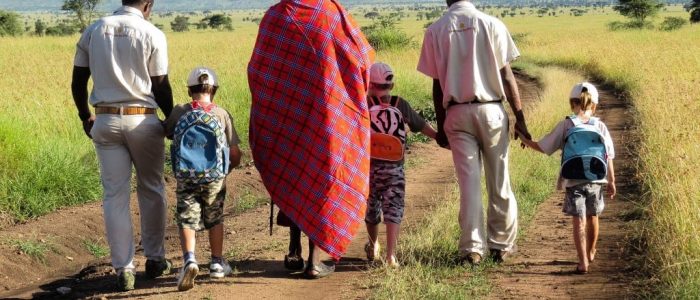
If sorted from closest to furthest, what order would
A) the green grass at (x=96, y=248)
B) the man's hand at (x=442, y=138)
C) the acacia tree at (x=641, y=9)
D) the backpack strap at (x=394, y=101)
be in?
the backpack strap at (x=394, y=101), the man's hand at (x=442, y=138), the green grass at (x=96, y=248), the acacia tree at (x=641, y=9)

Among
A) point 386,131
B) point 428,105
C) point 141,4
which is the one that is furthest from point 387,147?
point 428,105

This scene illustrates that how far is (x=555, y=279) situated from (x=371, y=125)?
59.3 inches

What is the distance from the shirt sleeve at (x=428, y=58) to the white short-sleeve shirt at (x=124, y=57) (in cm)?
165

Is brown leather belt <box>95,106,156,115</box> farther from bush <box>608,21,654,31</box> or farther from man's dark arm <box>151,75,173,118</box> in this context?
bush <box>608,21,654,31</box>

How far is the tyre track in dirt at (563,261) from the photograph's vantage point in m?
5.82

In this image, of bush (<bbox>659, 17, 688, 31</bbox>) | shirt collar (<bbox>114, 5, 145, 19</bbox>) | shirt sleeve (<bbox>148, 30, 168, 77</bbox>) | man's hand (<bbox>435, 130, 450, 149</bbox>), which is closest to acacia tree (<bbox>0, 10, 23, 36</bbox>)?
bush (<bbox>659, 17, 688, 31</bbox>)

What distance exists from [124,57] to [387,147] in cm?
171

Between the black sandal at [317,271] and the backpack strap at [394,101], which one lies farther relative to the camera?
the backpack strap at [394,101]

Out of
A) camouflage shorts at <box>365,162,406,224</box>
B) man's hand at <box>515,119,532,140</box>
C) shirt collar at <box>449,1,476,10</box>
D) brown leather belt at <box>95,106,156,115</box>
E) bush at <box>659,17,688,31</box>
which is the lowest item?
bush at <box>659,17,688,31</box>

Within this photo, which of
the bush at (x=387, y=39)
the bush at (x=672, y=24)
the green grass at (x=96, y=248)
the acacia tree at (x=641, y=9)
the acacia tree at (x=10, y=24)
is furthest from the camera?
the acacia tree at (x=641, y=9)

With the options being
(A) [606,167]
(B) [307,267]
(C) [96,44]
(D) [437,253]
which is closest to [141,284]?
(B) [307,267]

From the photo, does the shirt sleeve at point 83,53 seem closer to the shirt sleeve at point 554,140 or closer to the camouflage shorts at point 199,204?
the camouflage shorts at point 199,204

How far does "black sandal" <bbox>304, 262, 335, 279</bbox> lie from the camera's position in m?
6.19

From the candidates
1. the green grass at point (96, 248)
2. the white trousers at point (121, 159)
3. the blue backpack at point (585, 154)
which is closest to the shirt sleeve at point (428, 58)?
the blue backpack at point (585, 154)
